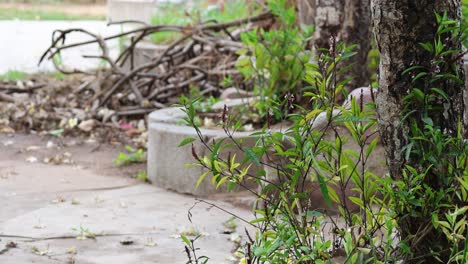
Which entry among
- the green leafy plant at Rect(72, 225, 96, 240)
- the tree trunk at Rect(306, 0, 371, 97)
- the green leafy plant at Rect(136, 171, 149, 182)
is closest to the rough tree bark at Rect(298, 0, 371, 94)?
the tree trunk at Rect(306, 0, 371, 97)

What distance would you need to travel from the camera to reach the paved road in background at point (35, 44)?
10828mm

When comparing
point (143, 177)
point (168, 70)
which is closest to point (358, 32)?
point (143, 177)

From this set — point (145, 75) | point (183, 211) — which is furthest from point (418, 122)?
point (145, 75)

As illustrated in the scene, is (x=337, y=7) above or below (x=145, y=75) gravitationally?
above

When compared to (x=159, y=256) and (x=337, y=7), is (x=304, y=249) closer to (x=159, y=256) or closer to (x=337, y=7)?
(x=159, y=256)

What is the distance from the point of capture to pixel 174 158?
228 inches

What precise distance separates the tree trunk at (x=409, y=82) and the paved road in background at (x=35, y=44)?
23.6ft

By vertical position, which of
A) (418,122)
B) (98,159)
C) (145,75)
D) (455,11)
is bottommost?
(98,159)

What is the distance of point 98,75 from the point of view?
8633 mm

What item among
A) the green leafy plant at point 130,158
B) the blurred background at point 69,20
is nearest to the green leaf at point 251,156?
the green leafy plant at point 130,158

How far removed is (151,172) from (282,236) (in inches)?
127

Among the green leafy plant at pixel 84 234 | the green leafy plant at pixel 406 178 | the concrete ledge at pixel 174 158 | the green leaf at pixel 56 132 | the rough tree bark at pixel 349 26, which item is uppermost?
the rough tree bark at pixel 349 26

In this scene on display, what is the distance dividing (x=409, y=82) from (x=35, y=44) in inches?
388

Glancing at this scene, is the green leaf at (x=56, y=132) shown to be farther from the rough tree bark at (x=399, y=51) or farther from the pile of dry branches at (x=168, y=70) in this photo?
the rough tree bark at (x=399, y=51)
